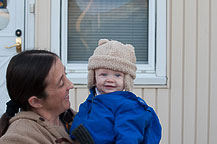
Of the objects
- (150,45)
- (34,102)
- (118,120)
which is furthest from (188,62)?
(34,102)

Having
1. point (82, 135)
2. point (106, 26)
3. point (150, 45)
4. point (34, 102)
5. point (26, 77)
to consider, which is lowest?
point (82, 135)

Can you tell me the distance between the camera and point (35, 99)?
1525 millimetres

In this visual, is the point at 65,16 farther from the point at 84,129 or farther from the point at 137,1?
the point at 84,129

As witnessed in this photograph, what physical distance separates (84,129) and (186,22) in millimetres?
2225

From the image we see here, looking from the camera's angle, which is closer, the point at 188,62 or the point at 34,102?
the point at 34,102

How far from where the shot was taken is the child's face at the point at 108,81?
1.79m

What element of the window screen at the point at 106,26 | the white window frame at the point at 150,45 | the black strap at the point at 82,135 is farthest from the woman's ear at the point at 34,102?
the window screen at the point at 106,26

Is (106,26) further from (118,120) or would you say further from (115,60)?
(118,120)

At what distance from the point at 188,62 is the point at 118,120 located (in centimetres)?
202

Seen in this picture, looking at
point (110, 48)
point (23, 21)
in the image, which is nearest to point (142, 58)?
point (23, 21)

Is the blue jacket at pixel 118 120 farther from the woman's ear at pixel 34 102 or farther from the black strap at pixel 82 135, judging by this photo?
the woman's ear at pixel 34 102

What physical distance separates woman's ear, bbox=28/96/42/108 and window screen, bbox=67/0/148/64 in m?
2.02

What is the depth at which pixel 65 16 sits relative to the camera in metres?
3.49

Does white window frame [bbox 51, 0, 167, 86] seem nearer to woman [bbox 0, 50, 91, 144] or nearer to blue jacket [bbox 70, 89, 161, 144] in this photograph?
blue jacket [bbox 70, 89, 161, 144]
